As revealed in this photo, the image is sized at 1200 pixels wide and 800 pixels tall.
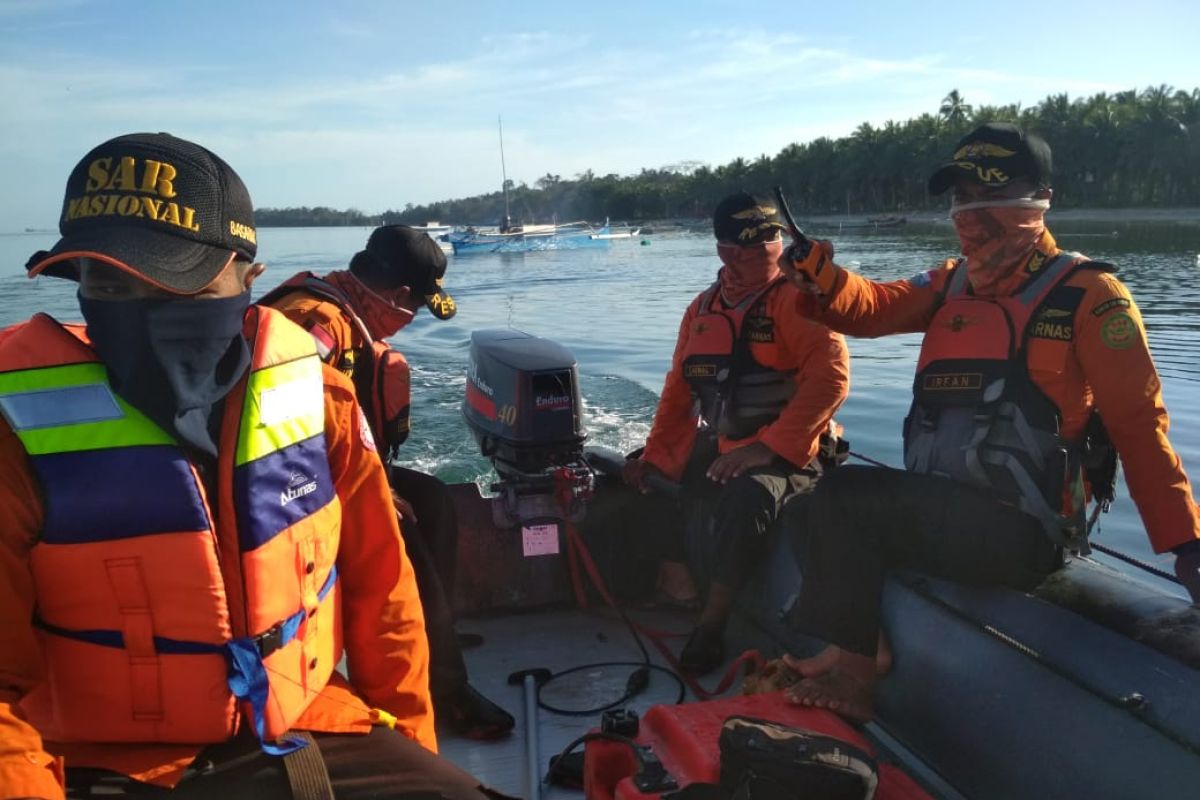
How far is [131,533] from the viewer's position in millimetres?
1306

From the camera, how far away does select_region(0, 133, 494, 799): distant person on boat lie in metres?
1.28

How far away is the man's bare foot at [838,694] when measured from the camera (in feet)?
7.12

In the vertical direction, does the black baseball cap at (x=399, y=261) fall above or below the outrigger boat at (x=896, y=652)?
above

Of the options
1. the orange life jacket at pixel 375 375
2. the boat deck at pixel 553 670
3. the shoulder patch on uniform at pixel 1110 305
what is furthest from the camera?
the orange life jacket at pixel 375 375

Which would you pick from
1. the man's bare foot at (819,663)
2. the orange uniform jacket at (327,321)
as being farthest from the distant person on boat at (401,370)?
the man's bare foot at (819,663)

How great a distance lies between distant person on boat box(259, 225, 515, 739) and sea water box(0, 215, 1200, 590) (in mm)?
2547

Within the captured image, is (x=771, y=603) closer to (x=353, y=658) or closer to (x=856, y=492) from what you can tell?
(x=856, y=492)

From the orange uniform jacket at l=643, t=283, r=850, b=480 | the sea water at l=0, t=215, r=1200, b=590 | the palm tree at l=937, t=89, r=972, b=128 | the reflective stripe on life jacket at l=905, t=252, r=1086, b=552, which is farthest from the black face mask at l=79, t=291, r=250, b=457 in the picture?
the palm tree at l=937, t=89, r=972, b=128

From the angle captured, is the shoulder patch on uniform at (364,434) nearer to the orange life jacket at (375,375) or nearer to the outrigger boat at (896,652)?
the outrigger boat at (896,652)

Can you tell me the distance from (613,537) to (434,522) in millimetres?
872

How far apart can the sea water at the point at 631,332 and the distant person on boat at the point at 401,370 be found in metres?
2.55

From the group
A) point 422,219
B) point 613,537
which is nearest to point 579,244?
point 613,537

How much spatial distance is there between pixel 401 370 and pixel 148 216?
147 cm

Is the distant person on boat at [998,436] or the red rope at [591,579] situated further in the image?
the red rope at [591,579]
